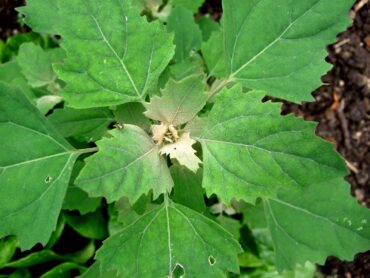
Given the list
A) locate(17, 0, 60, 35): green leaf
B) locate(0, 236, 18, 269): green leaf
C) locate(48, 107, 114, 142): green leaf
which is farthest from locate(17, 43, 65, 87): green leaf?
locate(0, 236, 18, 269): green leaf

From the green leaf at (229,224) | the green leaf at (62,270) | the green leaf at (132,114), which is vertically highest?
the green leaf at (132,114)

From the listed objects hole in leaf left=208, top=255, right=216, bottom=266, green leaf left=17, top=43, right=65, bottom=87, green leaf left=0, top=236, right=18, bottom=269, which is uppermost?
green leaf left=17, top=43, right=65, bottom=87

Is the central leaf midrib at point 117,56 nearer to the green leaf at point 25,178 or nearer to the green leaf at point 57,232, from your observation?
the green leaf at point 25,178

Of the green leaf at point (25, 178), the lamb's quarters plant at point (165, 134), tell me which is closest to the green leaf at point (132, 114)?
the lamb's quarters plant at point (165, 134)

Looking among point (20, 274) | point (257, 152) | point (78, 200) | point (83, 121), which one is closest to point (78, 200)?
point (78, 200)

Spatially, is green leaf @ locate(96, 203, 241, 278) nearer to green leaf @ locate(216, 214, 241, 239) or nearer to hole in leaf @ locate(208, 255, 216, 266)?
hole in leaf @ locate(208, 255, 216, 266)

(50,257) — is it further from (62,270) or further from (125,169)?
(125,169)

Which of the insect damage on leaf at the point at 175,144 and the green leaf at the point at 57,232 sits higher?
the insect damage on leaf at the point at 175,144
